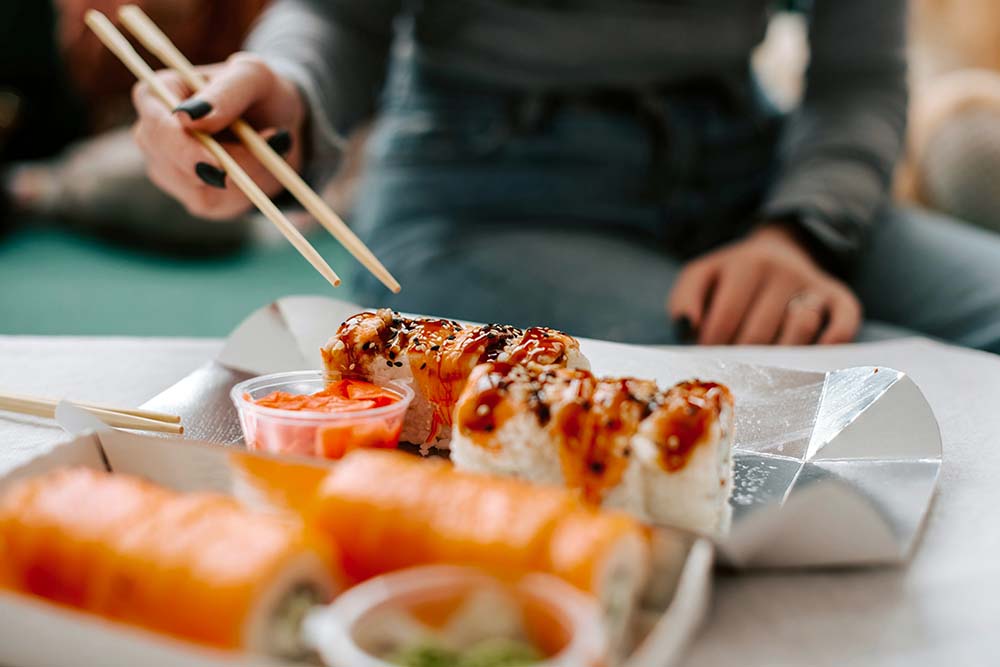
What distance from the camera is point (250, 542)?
44cm

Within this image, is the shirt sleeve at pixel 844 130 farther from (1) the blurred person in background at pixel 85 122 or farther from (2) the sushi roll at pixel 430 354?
(1) the blurred person in background at pixel 85 122

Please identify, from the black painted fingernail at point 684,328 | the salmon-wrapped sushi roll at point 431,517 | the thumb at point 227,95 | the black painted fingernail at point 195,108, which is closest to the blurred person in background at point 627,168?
the black painted fingernail at point 684,328

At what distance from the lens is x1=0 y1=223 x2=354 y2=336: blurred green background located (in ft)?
6.30

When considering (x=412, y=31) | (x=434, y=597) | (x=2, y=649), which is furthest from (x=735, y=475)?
(x=412, y=31)

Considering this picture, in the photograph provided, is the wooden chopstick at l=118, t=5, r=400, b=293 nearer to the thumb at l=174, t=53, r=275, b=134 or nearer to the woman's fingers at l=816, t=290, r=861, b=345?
the thumb at l=174, t=53, r=275, b=134

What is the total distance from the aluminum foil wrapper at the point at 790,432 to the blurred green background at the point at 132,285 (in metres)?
1.05

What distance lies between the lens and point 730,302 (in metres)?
1.09

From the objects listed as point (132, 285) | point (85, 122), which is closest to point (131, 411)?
point (132, 285)

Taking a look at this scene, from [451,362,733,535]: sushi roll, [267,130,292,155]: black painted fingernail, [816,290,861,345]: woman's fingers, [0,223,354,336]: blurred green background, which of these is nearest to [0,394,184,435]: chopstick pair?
[451,362,733,535]: sushi roll

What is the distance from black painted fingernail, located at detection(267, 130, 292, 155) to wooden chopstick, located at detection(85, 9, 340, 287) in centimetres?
6

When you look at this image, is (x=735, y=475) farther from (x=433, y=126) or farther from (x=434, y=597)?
(x=433, y=126)

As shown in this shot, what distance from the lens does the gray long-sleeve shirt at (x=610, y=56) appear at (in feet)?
4.06

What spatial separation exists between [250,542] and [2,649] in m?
0.14

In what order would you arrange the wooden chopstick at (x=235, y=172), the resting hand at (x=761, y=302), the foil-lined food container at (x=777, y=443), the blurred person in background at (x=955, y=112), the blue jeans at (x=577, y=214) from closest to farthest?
the foil-lined food container at (x=777, y=443) < the wooden chopstick at (x=235, y=172) < the resting hand at (x=761, y=302) < the blue jeans at (x=577, y=214) < the blurred person in background at (x=955, y=112)
